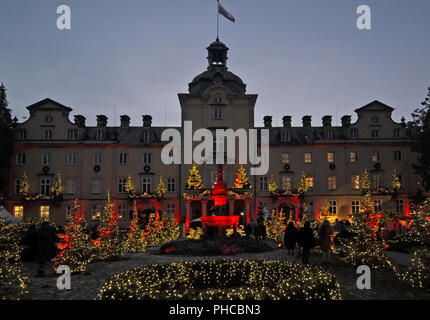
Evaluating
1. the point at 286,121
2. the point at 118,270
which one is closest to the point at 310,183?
the point at 286,121

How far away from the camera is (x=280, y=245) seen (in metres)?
21.7

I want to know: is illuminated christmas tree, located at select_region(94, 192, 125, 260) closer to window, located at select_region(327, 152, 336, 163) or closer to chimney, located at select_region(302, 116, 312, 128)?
window, located at select_region(327, 152, 336, 163)

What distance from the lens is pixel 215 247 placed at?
18.9 m

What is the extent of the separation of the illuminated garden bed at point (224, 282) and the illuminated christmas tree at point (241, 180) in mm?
27555

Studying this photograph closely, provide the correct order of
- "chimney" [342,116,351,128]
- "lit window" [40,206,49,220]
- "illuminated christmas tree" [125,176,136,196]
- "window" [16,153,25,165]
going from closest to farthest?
1. "lit window" [40,206,49,220]
2. "illuminated christmas tree" [125,176,136,196]
3. "window" [16,153,25,165]
4. "chimney" [342,116,351,128]

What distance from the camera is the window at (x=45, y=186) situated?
1684 inches

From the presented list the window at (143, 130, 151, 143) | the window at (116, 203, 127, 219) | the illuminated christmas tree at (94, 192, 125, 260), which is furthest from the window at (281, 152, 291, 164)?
the illuminated christmas tree at (94, 192, 125, 260)

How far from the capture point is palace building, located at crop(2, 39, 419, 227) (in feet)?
140

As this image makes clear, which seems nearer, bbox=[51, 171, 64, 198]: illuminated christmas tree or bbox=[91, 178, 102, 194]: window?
bbox=[51, 171, 64, 198]: illuminated christmas tree

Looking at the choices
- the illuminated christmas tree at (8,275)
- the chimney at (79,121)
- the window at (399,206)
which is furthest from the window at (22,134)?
the window at (399,206)

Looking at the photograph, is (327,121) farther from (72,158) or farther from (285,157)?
(72,158)

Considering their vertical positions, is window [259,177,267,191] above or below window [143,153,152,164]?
below

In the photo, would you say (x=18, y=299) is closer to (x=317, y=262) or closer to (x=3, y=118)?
(x=317, y=262)
